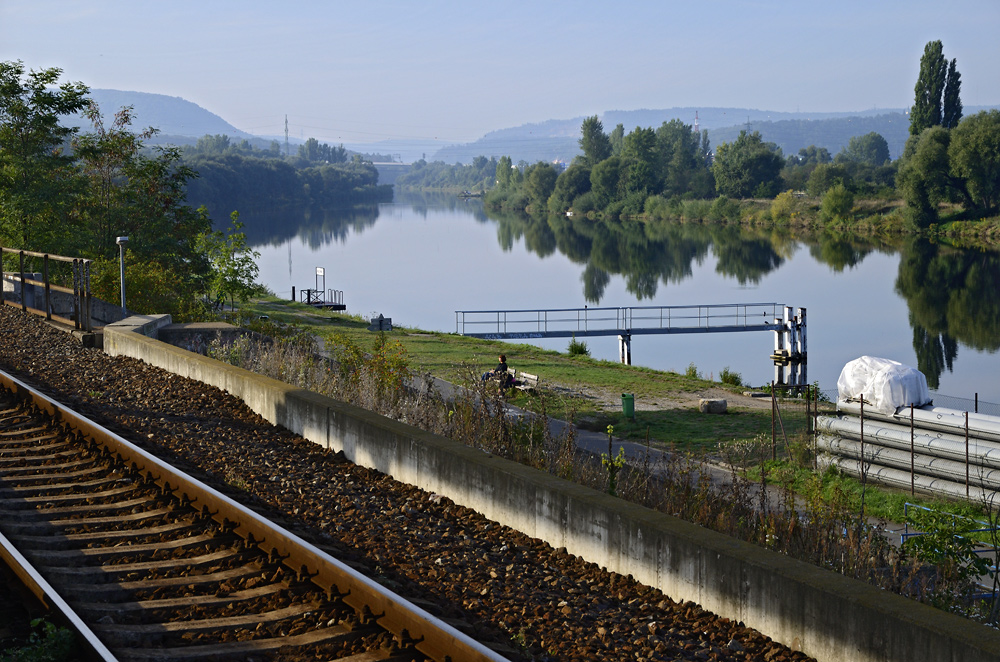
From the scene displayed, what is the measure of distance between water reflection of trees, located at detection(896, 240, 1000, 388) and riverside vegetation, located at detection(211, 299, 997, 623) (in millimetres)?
19305

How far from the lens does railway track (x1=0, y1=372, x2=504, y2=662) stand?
5273mm

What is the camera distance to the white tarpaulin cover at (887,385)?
1773cm

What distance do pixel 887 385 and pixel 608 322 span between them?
1299 inches

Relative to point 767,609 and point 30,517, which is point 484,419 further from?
point 767,609

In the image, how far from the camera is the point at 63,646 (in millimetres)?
5004

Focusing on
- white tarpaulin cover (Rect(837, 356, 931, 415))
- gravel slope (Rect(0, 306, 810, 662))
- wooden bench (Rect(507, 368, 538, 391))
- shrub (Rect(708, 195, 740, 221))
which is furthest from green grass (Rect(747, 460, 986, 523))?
shrub (Rect(708, 195, 740, 221))

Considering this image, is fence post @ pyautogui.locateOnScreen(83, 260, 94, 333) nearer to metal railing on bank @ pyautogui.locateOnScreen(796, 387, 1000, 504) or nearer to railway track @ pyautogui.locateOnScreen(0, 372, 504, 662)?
railway track @ pyautogui.locateOnScreen(0, 372, 504, 662)

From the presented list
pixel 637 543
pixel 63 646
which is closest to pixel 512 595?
pixel 637 543

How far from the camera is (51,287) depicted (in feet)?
66.1

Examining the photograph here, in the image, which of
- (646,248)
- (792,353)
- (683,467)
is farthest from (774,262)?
(683,467)

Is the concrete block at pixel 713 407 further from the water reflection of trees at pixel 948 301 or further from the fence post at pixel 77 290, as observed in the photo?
the water reflection of trees at pixel 948 301

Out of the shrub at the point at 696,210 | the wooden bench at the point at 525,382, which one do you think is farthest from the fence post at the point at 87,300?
the shrub at the point at 696,210

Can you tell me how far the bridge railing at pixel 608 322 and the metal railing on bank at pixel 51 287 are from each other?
65.2 feet

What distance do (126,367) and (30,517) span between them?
764 centimetres
